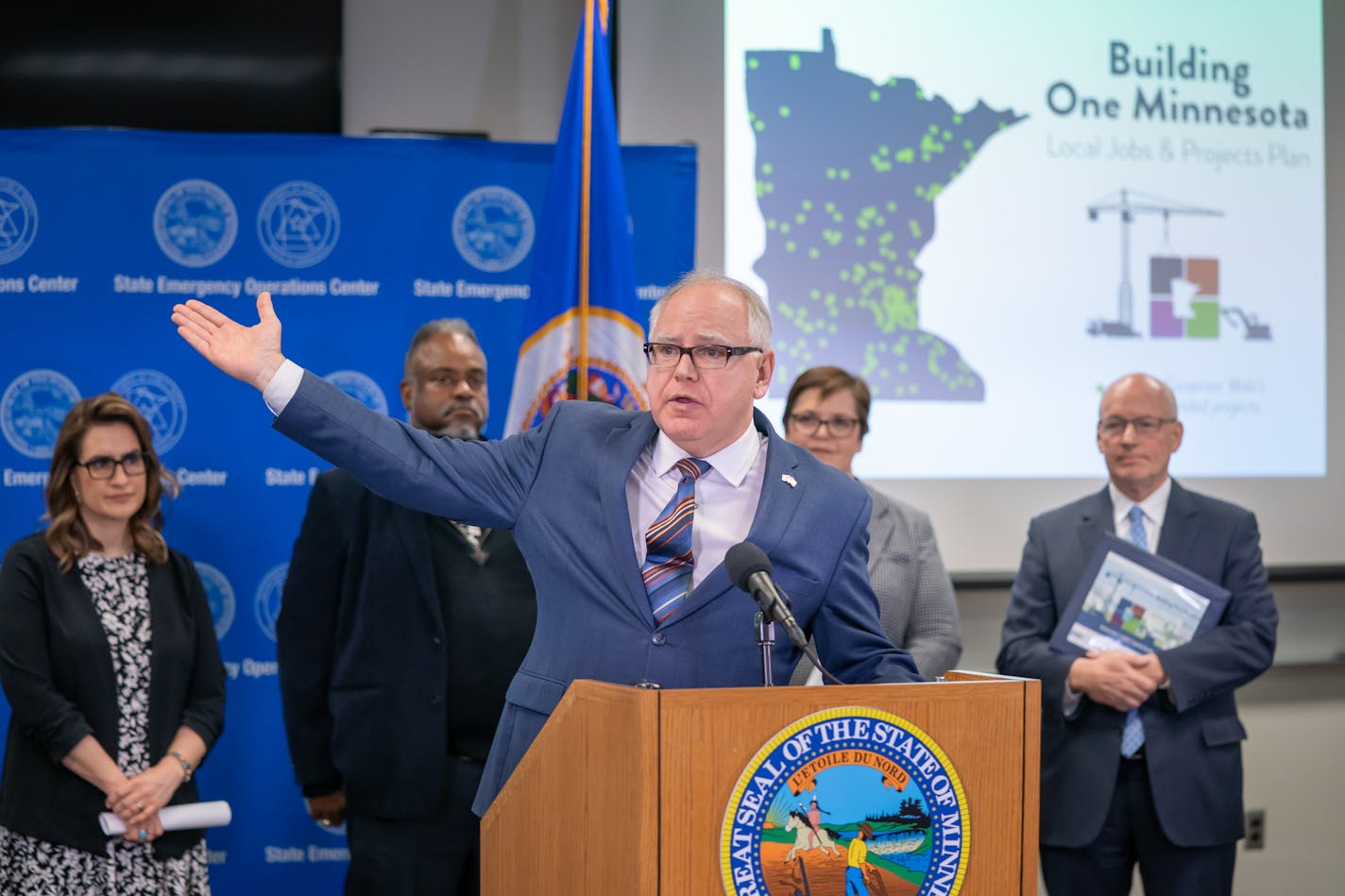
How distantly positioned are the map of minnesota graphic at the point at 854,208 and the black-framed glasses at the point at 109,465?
6.50 feet

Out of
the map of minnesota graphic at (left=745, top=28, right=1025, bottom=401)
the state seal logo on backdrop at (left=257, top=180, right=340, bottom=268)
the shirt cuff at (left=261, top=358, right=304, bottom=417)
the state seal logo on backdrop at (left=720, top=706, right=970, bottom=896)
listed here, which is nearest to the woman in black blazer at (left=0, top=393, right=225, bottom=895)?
the state seal logo on backdrop at (left=257, top=180, right=340, bottom=268)

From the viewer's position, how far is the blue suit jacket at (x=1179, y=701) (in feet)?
11.4

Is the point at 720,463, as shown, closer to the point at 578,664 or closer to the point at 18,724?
the point at 578,664

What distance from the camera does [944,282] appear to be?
460 cm

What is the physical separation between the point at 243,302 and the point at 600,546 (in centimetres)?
220

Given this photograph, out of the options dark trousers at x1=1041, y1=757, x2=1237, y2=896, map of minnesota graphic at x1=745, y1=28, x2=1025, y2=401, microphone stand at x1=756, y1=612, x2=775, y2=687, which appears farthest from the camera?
map of minnesota graphic at x1=745, y1=28, x2=1025, y2=401

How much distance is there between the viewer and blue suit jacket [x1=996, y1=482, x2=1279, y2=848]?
3.46m

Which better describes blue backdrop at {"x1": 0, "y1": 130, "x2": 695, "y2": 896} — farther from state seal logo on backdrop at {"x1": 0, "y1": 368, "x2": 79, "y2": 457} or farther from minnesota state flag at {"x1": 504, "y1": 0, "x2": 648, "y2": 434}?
minnesota state flag at {"x1": 504, "y1": 0, "x2": 648, "y2": 434}

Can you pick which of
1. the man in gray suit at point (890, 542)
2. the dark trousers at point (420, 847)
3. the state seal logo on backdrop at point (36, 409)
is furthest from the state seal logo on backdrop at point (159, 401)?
the man in gray suit at point (890, 542)

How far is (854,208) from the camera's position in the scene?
4527 millimetres

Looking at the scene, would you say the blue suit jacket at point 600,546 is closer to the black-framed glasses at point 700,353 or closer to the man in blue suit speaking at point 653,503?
the man in blue suit speaking at point 653,503

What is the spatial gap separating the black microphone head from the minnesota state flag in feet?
6.62

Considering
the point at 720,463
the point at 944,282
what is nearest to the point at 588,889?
the point at 720,463

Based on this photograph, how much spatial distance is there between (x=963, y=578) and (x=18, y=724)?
2.91m
